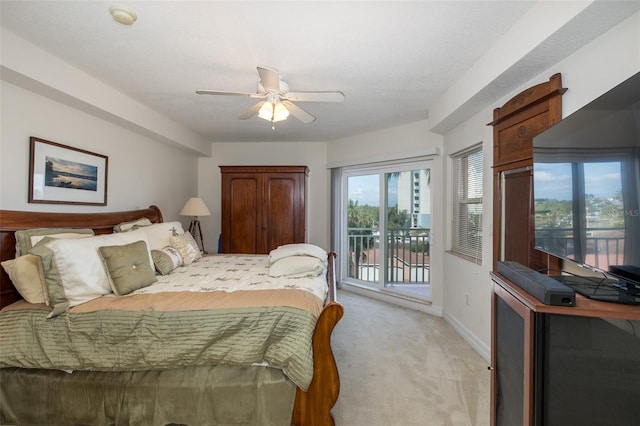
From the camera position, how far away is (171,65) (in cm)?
225

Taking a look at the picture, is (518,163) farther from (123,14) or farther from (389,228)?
(123,14)

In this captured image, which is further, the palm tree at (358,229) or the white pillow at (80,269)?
the palm tree at (358,229)

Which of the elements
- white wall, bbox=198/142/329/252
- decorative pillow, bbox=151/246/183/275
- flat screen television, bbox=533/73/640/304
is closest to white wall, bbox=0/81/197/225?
white wall, bbox=198/142/329/252

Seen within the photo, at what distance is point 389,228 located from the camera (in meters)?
4.25

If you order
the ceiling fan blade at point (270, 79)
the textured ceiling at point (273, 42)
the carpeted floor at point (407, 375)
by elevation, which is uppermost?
the textured ceiling at point (273, 42)

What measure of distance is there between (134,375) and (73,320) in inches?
18.7

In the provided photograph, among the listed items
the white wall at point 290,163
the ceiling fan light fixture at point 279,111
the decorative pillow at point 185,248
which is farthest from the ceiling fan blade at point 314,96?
the white wall at point 290,163

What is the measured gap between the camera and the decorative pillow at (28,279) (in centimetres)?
181

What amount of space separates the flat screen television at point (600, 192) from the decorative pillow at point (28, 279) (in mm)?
2899

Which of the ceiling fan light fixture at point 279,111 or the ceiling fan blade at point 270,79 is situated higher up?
the ceiling fan blade at point 270,79

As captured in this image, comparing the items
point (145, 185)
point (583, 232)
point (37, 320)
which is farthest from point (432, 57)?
point (145, 185)

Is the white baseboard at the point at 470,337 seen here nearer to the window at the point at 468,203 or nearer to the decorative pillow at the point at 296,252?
the window at the point at 468,203

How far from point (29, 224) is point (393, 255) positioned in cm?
390

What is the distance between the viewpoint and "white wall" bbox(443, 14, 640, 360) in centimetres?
142
